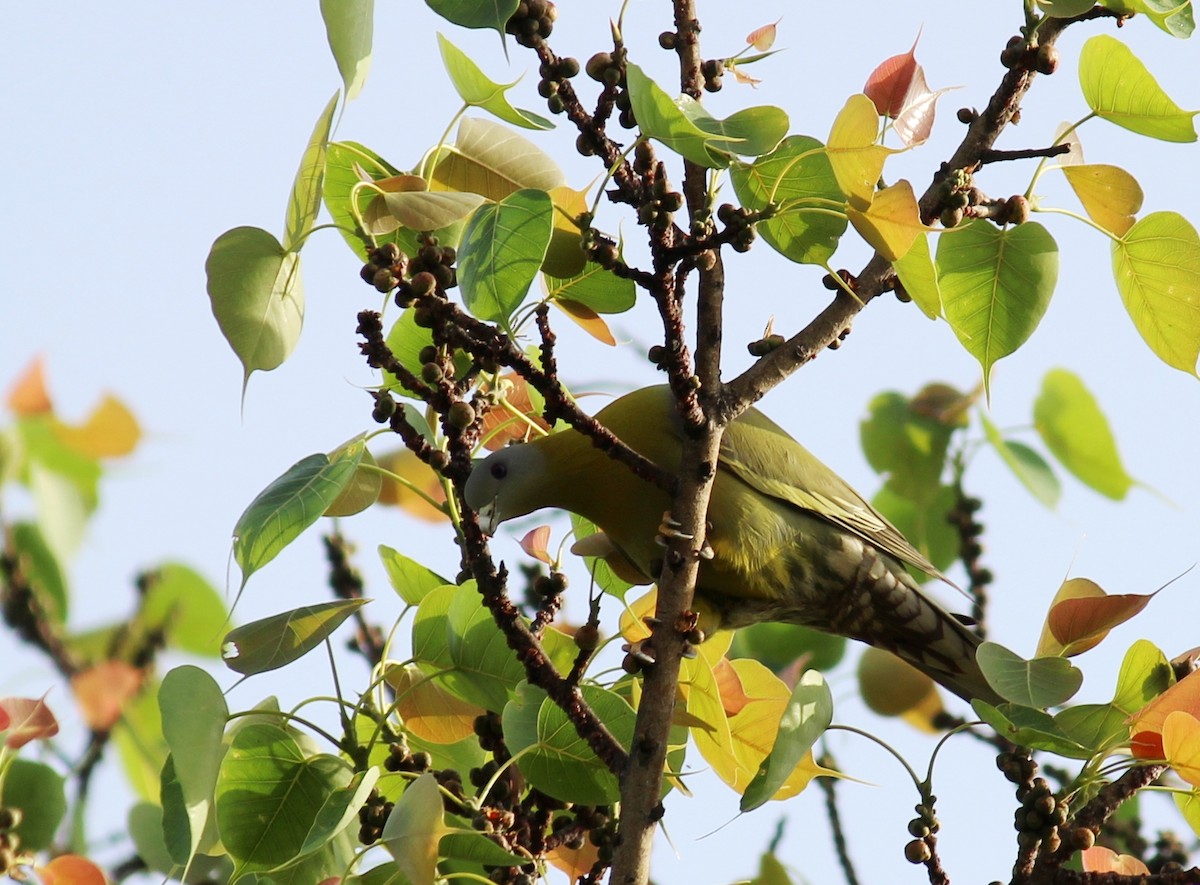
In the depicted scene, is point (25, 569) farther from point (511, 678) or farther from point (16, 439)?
point (511, 678)

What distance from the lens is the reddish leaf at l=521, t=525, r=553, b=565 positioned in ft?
9.42

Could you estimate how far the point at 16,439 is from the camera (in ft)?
5.07

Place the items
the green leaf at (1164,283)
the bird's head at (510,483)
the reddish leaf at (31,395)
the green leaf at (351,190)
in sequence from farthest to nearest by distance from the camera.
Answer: the bird's head at (510,483) → the green leaf at (351,190) → the green leaf at (1164,283) → the reddish leaf at (31,395)

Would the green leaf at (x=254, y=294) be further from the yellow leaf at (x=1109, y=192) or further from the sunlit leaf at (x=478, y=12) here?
the yellow leaf at (x=1109, y=192)

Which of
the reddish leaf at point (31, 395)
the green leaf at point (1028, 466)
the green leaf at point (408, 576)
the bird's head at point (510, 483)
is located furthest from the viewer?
the green leaf at point (1028, 466)

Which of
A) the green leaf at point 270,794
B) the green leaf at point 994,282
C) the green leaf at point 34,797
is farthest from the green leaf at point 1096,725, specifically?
the green leaf at point 34,797

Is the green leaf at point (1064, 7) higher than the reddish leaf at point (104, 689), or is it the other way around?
the green leaf at point (1064, 7)

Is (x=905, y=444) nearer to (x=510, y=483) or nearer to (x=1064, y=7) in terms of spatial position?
(x=510, y=483)

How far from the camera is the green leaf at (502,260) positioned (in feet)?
6.36

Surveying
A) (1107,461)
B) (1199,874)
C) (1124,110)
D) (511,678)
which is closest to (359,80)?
(511,678)

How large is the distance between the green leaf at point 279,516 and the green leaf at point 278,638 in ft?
0.74

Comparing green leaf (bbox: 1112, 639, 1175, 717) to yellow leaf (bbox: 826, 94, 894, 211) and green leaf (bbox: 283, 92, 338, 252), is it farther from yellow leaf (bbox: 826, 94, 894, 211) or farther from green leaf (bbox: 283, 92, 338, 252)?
green leaf (bbox: 283, 92, 338, 252)

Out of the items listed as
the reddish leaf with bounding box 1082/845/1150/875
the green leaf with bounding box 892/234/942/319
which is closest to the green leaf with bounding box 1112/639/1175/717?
the reddish leaf with bounding box 1082/845/1150/875

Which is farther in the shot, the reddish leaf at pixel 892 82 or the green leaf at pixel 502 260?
the reddish leaf at pixel 892 82
